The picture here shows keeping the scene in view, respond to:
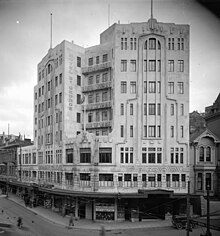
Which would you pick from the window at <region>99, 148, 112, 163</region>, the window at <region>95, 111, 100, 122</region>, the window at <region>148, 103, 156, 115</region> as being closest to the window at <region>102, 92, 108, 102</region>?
the window at <region>95, 111, 100, 122</region>

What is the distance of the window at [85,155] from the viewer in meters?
34.5

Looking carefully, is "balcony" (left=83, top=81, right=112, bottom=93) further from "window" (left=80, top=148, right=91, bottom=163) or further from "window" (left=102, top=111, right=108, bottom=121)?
"window" (left=80, top=148, right=91, bottom=163)

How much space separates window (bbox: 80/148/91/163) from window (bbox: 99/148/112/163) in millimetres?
1407

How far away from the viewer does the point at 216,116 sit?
131ft

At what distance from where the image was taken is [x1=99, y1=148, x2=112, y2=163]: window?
34156mm

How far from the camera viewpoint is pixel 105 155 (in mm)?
34281

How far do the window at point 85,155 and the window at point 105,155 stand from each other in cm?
141

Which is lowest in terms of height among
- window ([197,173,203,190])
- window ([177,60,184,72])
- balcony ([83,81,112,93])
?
window ([197,173,203,190])

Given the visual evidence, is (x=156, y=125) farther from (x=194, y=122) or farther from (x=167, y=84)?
(x=194, y=122)

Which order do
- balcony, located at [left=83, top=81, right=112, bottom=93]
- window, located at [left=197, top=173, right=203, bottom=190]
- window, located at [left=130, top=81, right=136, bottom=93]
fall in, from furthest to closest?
balcony, located at [left=83, top=81, right=112, bottom=93], window, located at [left=197, top=173, right=203, bottom=190], window, located at [left=130, top=81, right=136, bottom=93]

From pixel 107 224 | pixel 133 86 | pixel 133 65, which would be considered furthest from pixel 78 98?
pixel 107 224

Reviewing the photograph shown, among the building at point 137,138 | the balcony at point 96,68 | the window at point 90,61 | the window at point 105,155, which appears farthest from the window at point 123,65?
the window at point 105,155

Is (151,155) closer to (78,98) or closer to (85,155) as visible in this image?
(85,155)

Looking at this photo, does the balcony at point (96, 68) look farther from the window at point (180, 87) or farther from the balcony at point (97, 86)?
the window at point (180, 87)
